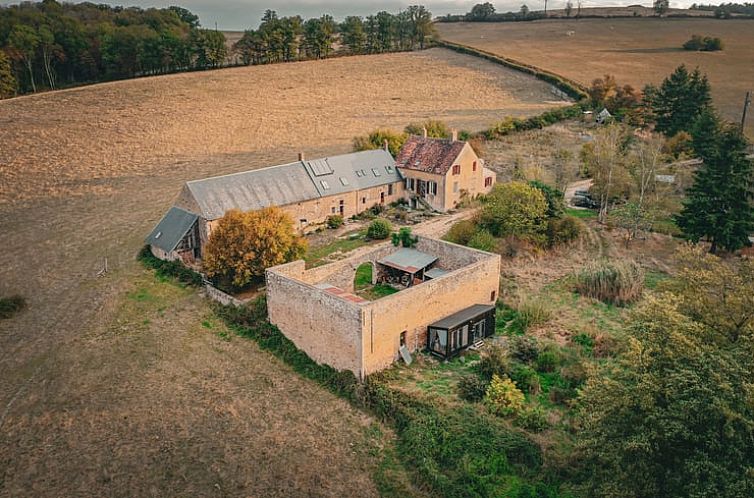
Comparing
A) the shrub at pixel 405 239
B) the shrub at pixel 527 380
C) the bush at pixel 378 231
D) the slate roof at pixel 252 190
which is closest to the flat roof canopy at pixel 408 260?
the shrub at pixel 405 239

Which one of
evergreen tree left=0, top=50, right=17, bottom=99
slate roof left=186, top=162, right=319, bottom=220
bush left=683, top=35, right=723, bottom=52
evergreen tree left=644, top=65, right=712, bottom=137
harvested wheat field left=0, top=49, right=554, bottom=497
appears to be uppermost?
bush left=683, top=35, right=723, bottom=52

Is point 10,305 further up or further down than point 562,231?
further down

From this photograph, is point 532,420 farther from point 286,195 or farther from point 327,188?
point 327,188

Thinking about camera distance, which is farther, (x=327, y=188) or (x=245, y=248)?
(x=327, y=188)

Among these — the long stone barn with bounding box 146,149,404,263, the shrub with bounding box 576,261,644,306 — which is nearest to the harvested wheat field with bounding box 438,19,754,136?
the shrub with bounding box 576,261,644,306

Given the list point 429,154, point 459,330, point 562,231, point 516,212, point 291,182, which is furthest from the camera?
point 429,154

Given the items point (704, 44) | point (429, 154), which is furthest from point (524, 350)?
point (704, 44)

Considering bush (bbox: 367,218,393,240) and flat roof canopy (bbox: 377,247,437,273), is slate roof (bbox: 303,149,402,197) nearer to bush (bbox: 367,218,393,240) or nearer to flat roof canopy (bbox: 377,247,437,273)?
bush (bbox: 367,218,393,240)
